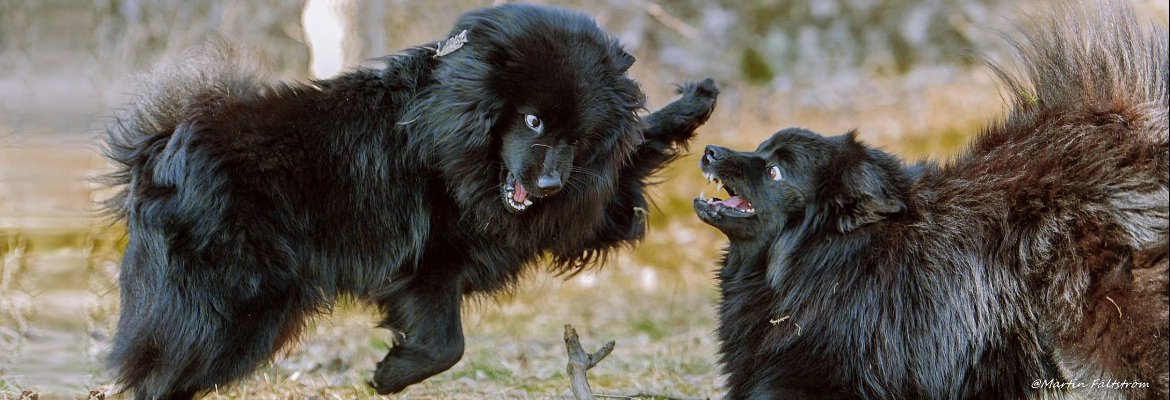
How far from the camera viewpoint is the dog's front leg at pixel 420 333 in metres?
4.33

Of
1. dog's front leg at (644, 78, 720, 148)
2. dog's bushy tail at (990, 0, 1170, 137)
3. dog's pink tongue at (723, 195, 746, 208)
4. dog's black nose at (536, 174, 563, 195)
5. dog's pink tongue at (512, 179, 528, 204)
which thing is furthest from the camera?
dog's front leg at (644, 78, 720, 148)

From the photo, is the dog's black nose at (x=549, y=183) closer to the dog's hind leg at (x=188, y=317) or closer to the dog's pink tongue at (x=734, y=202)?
the dog's pink tongue at (x=734, y=202)

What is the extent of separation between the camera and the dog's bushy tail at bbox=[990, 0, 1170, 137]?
13.0ft

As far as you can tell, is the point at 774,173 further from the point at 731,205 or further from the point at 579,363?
the point at 579,363

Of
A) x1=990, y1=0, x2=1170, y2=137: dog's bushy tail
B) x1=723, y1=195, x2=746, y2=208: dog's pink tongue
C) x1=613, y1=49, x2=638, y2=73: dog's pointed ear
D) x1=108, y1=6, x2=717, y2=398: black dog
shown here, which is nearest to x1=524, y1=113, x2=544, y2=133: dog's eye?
x1=108, y1=6, x2=717, y2=398: black dog

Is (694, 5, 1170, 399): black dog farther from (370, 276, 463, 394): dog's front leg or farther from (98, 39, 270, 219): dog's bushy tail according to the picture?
(98, 39, 270, 219): dog's bushy tail

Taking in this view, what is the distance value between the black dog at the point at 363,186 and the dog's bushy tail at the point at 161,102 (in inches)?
0.4

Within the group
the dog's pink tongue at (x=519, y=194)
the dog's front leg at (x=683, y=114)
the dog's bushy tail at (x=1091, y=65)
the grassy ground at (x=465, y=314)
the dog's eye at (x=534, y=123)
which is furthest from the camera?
the grassy ground at (x=465, y=314)

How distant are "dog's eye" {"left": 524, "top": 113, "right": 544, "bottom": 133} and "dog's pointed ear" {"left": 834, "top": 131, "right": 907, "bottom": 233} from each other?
4.70 feet

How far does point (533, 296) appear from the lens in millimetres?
8938

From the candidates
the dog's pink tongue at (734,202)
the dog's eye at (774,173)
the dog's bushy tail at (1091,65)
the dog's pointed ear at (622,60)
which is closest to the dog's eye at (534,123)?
the dog's pointed ear at (622,60)

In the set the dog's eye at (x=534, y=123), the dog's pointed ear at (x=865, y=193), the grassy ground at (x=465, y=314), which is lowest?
the grassy ground at (x=465, y=314)

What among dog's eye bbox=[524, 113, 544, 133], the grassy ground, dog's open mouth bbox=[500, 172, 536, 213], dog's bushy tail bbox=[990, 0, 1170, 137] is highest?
dog's bushy tail bbox=[990, 0, 1170, 137]

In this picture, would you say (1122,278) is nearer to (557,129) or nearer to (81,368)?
(557,129)
